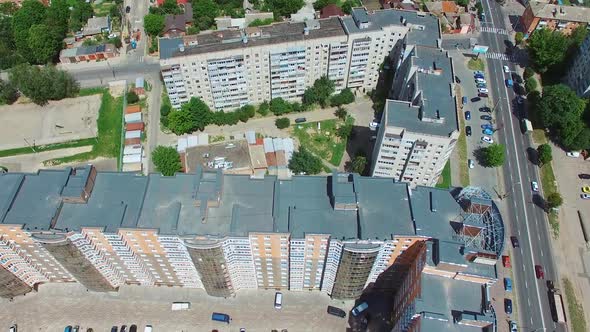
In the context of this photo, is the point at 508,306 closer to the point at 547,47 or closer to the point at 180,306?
the point at 180,306

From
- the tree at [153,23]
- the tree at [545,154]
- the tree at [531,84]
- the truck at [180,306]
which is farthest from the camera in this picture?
the tree at [153,23]

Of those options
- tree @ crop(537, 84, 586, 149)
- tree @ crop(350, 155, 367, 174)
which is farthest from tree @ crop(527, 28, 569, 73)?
tree @ crop(350, 155, 367, 174)

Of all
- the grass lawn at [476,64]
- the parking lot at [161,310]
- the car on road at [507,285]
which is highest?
the grass lawn at [476,64]

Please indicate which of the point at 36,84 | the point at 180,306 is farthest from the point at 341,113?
the point at 36,84

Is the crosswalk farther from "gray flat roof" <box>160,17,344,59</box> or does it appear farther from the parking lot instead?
the parking lot

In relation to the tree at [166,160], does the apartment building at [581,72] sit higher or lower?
higher

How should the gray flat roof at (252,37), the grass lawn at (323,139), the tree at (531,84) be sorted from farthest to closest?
1. the tree at (531,84)
2. the grass lawn at (323,139)
3. the gray flat roof at (252,37)

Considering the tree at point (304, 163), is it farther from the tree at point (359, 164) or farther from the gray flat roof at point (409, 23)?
the gray flat roof at point (409, 23)

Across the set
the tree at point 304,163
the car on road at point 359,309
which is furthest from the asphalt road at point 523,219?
the tree at point 304,163
